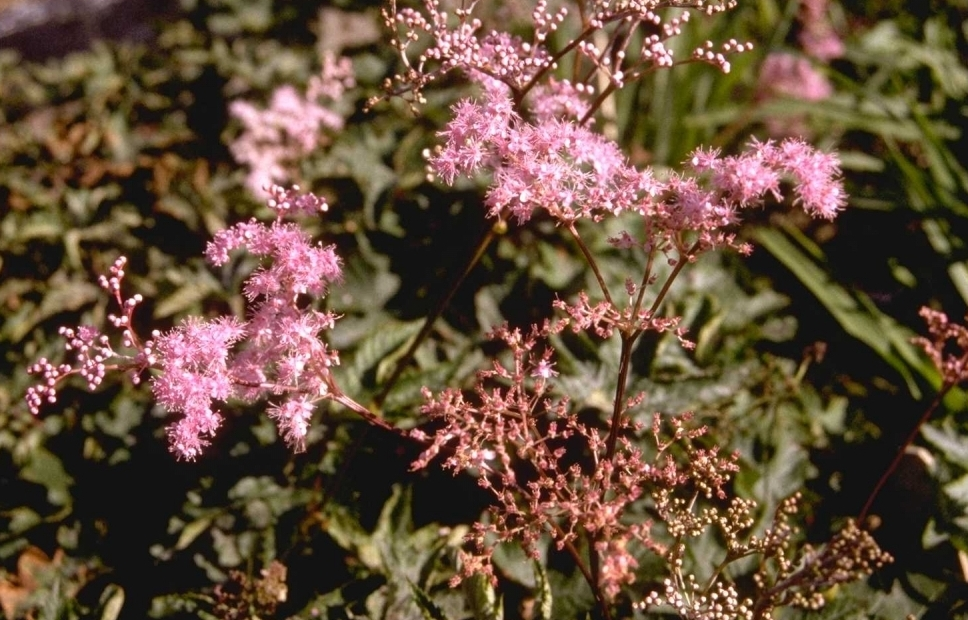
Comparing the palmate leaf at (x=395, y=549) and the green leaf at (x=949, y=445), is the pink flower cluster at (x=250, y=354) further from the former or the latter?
the green leaf at (x=949, y=445)

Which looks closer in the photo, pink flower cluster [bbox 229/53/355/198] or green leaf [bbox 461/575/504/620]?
green leaf [bbox 461/575/504/620]

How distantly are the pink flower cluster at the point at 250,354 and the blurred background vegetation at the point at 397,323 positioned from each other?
1.18 feet

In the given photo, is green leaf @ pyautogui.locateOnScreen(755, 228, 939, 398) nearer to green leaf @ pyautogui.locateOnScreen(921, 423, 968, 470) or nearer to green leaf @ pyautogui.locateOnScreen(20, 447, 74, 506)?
green leaf @ pyautogui.locateOnScreen(921, 423, 968, 470)

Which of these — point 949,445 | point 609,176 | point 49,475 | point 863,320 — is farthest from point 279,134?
point 949,445

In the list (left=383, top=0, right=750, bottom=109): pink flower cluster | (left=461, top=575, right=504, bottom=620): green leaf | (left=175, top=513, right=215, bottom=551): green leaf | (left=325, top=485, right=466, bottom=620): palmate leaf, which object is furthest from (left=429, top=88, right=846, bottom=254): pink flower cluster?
(left=175, top=513, right=215, bottom=551): green leaf

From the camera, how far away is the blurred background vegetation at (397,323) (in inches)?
67.3

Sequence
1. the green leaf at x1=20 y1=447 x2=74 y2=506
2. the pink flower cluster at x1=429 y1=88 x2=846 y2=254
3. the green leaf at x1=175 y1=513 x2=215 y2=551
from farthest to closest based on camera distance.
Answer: the green leaf at x1=20 y1=447 x2=74 y2=506, the green leaf at x1=175 y1=513 x2=215 y2=551, the pink flower cluster at x1=429 y1=88 x2=846 y2=254

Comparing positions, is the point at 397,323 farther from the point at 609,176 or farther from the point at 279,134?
the point at 279,134

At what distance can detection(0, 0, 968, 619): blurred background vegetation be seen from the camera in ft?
5.61

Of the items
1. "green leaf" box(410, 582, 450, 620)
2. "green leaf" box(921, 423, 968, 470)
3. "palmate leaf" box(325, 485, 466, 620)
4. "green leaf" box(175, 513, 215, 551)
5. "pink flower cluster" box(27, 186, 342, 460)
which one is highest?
"pink flower cluster" box(27, 186, 342, 460)

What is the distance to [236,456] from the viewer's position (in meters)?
1.84

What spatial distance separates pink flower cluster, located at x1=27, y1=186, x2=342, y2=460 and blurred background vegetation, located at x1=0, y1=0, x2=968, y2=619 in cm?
36

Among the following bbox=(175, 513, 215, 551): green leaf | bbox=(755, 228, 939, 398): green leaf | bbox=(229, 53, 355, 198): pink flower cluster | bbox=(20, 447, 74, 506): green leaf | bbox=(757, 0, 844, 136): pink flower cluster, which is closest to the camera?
bbox=(175, 513, 215, 551): green leaf

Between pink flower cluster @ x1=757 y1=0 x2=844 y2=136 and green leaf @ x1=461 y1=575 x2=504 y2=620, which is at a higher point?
pink flower cluster @ x1=757 y1=0 x2=844 y2=136
